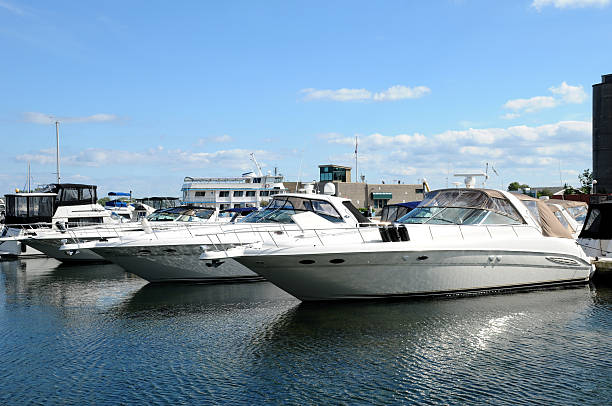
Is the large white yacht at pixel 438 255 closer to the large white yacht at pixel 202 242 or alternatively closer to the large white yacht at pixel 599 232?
the large white yacht at pixel 202 242

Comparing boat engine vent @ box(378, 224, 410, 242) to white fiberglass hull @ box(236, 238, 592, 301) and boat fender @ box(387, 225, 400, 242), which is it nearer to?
boat fender @ box(387, 225, 400, 242)

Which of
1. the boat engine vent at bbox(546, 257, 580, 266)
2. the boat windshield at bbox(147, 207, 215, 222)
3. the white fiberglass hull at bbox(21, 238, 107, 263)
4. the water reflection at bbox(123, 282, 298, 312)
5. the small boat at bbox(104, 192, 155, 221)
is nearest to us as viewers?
the water reflection at bbox(123, 282, 298, 312)

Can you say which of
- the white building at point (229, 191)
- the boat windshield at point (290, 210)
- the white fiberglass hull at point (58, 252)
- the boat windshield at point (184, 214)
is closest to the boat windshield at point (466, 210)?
the boat windshield at point (290, 210)

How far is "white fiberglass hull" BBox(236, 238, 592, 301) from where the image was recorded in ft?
41.7

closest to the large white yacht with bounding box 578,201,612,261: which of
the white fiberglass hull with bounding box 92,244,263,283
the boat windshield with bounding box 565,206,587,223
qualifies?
the boat windshield with bounding box 565,206,587,223

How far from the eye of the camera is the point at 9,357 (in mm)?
10258

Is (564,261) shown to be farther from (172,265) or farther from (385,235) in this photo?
(172,265)

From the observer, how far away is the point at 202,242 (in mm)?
17125

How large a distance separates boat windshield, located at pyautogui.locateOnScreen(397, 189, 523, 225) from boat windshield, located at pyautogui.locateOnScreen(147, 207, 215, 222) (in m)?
12.9

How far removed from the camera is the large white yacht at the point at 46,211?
1091 inches

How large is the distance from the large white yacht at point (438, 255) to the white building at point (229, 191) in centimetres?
3293

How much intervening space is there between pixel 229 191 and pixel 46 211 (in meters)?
22.3

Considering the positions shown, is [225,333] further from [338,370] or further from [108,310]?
[108,310]

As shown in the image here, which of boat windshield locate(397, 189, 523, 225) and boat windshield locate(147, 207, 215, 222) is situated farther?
boat windshield locate(147, 207, 215, 222)
